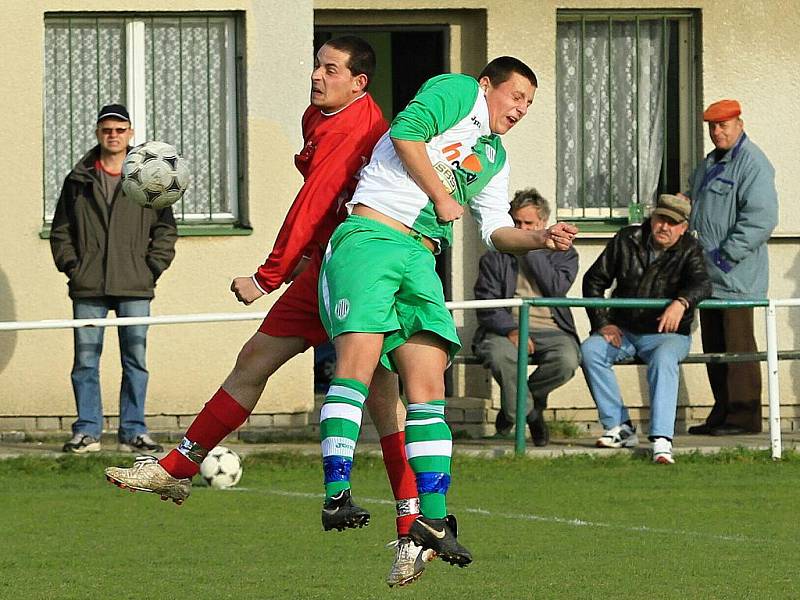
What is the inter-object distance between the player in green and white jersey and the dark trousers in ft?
22.5

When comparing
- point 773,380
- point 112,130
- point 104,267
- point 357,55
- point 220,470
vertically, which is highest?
point 112,130

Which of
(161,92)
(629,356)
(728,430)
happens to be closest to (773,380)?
(629,356)

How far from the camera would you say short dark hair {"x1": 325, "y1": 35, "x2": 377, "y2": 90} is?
792cm

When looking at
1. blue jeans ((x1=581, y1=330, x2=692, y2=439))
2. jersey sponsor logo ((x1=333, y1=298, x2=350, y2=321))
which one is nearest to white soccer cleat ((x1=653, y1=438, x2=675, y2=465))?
blue jeans ((x1=581, y1=330, x2=692, y2=439))

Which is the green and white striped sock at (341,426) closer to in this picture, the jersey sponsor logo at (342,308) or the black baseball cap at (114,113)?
the jersey sponsor logo at (342,308)

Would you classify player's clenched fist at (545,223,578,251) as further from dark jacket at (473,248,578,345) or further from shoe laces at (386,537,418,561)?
dark jacket at (473,248,578,345)

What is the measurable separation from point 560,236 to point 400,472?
1.22 meters

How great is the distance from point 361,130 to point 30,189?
7300mm

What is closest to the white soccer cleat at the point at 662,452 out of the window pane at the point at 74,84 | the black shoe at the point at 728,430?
the black shoe at the point at 728,430

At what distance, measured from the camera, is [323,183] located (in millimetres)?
7820

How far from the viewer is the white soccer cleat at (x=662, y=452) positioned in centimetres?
1297

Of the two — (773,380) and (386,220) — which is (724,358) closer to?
(773,380)

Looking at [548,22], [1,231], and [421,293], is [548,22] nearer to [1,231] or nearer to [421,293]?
[1,231]

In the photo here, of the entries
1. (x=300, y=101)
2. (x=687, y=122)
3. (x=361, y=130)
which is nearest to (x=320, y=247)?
(x=361, y=130)
